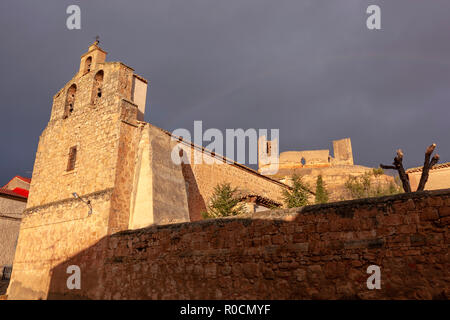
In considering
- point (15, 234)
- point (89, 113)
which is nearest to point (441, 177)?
point (89, 113)

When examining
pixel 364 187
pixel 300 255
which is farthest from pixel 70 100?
pixel 364 187

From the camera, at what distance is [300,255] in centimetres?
746

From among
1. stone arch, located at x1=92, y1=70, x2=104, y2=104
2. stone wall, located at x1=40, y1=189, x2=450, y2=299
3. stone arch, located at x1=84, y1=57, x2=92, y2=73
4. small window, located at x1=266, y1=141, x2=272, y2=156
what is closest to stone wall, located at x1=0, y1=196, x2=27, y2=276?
stone arch, located at x1=84, y1=57, x2=92, y2=73

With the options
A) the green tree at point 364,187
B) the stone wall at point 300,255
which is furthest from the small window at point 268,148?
the stone wall at point 300,255

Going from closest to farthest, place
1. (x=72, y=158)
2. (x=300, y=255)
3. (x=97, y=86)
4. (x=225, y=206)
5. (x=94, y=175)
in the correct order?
(x=300, y=255)
(x=94, y=175)
(x=72, y=158)
(x=97, y=86)
(x=225, y=206)

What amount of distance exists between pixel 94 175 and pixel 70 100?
4.90 m

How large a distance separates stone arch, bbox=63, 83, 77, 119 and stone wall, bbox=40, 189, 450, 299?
25.4 ft

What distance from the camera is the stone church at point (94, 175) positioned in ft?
39.3

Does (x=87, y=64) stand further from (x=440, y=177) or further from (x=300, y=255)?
(x=440, y=177)

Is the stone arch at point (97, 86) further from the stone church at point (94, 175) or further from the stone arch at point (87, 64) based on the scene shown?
the stone arch at point (87, 64)

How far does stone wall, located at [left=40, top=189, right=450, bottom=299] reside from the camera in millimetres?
6348

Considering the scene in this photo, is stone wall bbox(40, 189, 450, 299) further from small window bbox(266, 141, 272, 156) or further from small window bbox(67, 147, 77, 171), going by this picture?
small window bbox(266, 141, 272, 156)

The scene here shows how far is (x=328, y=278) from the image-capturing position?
701 cm

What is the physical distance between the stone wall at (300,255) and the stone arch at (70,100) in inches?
305
